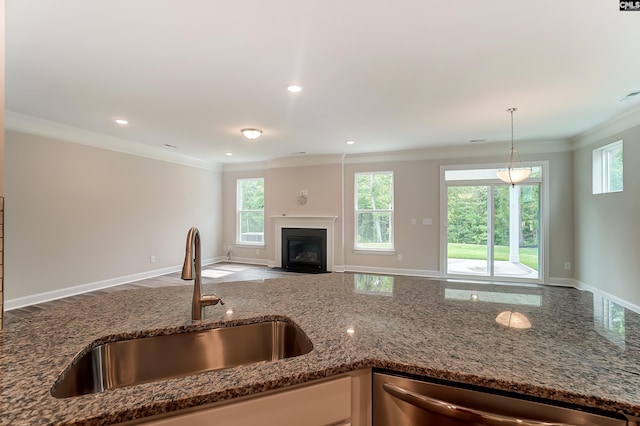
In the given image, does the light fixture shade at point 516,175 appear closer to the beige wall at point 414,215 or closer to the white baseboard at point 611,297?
the white baseboard at point 611,297

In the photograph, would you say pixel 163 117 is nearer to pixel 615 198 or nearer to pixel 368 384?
pixel 368 384

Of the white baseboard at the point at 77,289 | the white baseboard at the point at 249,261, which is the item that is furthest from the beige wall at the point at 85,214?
the white baseboard at the point at 249,261

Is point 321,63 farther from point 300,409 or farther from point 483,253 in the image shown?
point 483,253

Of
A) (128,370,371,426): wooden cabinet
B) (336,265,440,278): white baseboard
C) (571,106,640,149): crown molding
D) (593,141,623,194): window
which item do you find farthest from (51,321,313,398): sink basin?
(593,141,623,194): window

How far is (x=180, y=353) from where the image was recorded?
1085 millimetres

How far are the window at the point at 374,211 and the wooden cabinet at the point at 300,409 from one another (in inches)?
223

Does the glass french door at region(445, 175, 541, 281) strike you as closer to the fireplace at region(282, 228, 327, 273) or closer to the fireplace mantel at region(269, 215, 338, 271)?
the fireplace mantel at region(269, 215, 338, 271)

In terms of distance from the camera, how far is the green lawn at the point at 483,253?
545 centimetres

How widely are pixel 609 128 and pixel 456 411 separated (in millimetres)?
5447

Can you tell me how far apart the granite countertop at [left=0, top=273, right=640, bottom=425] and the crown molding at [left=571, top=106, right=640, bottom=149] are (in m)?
3.79

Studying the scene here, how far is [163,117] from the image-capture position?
12.9ft

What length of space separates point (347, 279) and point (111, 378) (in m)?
1.27

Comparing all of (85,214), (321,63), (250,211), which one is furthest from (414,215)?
(85,214)

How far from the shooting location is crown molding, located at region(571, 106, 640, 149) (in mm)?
3707
